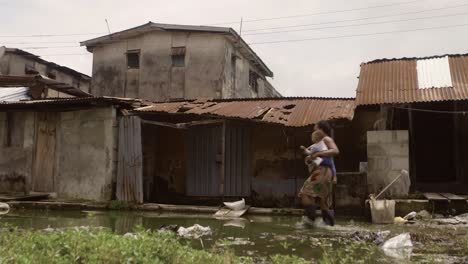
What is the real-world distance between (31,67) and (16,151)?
12156mm

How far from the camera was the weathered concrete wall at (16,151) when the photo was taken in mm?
14539

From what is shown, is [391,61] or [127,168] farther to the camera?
[391,61]

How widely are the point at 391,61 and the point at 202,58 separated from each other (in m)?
10.3

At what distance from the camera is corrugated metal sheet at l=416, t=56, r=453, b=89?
1174 centimetres

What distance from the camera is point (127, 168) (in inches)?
512

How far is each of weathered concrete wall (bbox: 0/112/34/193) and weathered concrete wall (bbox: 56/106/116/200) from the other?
3.82 feet

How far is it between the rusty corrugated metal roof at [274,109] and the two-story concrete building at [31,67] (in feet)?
36.4

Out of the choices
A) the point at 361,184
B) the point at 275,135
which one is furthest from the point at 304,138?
the point at 361,184

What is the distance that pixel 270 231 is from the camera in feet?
27.7

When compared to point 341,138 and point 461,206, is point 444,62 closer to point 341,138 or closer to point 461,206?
point 341,138

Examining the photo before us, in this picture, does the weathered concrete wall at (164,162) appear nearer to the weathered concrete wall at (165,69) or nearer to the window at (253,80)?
the weathered concrete wall at (165,69)

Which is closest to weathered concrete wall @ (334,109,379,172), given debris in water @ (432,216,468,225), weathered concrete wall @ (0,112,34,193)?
debris in water @ (432,216,468,225)

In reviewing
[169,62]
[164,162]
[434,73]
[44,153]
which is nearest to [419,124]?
[434,73]

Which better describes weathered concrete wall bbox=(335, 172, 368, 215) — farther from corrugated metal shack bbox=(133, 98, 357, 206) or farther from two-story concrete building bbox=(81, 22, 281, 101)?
two-story concrete building bbox=(81, 22, 281, 101)
